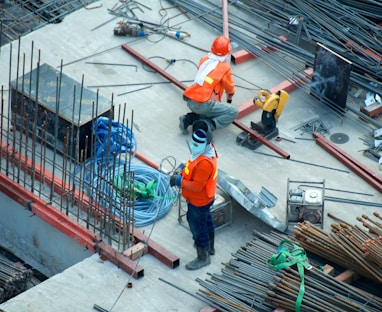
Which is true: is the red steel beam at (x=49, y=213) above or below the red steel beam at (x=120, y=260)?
below

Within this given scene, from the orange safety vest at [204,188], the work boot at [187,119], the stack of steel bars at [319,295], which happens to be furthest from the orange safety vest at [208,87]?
the stack of steel bars at [319,295]

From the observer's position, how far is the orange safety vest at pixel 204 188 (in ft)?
58.4

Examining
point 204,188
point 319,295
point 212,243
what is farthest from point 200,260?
point 319,295

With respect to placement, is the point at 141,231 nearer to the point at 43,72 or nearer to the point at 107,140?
the point at 107,140

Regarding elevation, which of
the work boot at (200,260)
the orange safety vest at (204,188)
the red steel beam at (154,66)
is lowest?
the red steel beam at (154,66)

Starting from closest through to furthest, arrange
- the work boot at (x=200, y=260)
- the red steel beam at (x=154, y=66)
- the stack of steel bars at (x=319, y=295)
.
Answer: the stack of steel bars at (x=319, y=295) → the work boot at (x=200, y=260) → the red steel beam at (x=154, y=66)

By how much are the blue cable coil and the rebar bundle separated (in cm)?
161

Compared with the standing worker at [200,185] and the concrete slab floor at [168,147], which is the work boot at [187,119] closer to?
the concrete slab floor at [168,147]

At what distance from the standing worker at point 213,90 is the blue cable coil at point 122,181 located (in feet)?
4.02

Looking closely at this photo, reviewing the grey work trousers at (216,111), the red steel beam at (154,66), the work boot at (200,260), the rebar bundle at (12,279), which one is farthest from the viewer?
the red steel beam at (154,66)

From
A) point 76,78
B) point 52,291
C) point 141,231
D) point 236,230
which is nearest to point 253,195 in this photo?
point 236,230

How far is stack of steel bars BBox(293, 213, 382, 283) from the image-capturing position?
17500 millimetres

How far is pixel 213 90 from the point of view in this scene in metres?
20.9

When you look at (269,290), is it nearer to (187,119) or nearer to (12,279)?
(12,279)
